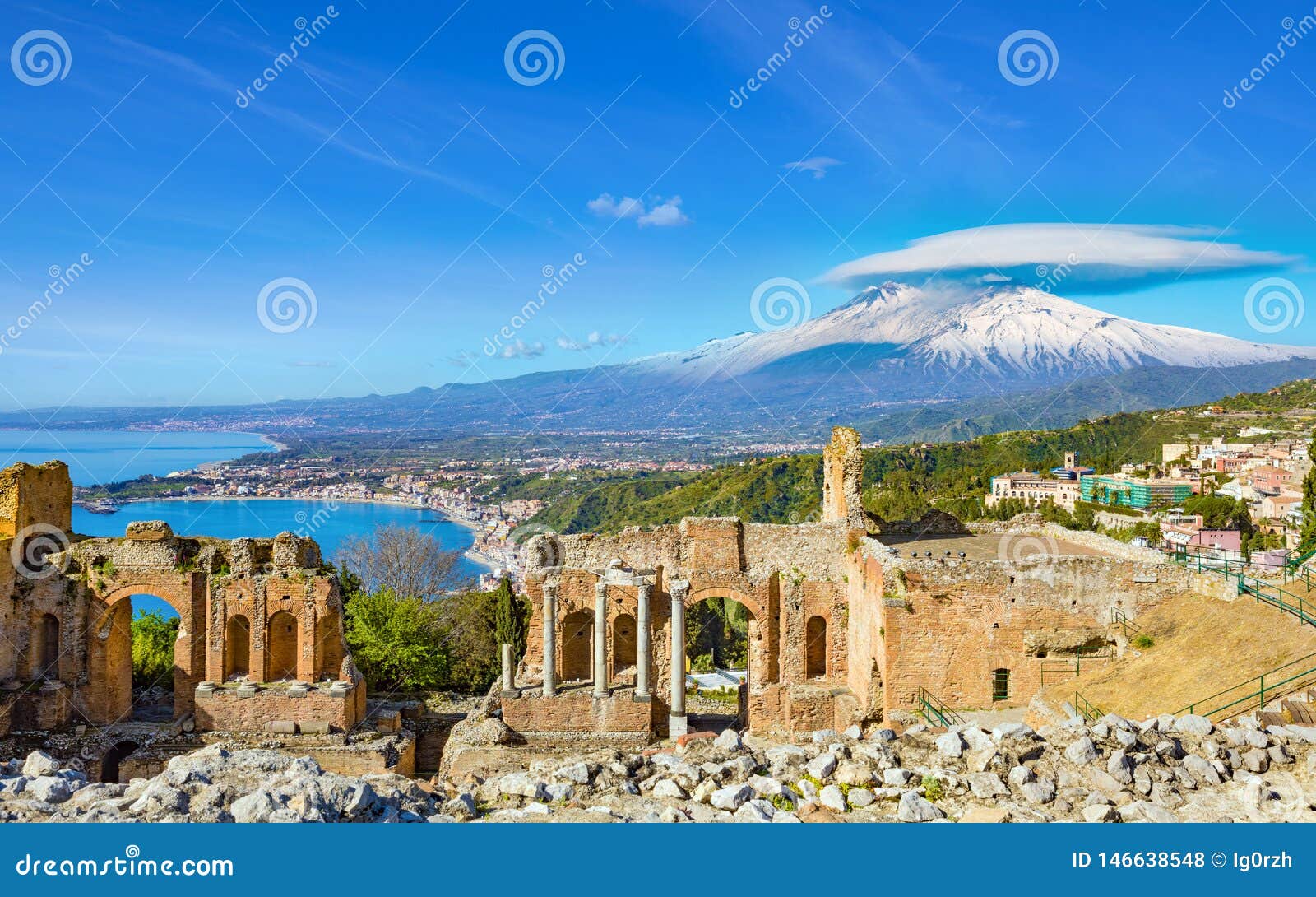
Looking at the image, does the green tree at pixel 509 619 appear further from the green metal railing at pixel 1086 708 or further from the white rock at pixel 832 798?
the white rock at pixel 832 798

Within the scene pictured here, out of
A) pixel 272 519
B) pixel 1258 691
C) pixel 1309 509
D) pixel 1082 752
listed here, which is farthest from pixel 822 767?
pixel 272 519

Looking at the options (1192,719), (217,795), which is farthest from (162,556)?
(1192,719)

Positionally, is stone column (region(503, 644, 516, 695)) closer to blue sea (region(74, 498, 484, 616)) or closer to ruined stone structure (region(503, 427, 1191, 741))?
ruined stone structure (region(503, 427, 1191, 741))

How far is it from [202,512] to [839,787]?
2579 inches

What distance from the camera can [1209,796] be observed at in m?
10.4

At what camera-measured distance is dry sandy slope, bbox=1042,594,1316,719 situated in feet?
46.6

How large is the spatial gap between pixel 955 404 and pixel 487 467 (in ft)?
274

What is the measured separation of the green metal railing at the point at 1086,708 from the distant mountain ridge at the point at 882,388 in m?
109

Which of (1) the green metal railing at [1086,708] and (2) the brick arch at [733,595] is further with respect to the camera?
(2) the brick arch at [733,595]

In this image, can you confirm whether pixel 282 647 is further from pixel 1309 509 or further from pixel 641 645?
pixel 1309 509

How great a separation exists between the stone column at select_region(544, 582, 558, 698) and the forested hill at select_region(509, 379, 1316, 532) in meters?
18.8

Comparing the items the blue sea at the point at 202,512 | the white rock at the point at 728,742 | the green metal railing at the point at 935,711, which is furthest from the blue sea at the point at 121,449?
the green metal railing at the point at 935,711

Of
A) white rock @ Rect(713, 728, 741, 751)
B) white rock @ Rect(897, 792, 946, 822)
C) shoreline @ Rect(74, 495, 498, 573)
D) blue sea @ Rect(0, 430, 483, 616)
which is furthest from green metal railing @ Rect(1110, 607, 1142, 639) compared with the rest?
shoreline @ Rect(74, 495, 498, 573)

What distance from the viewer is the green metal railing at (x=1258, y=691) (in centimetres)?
1288
